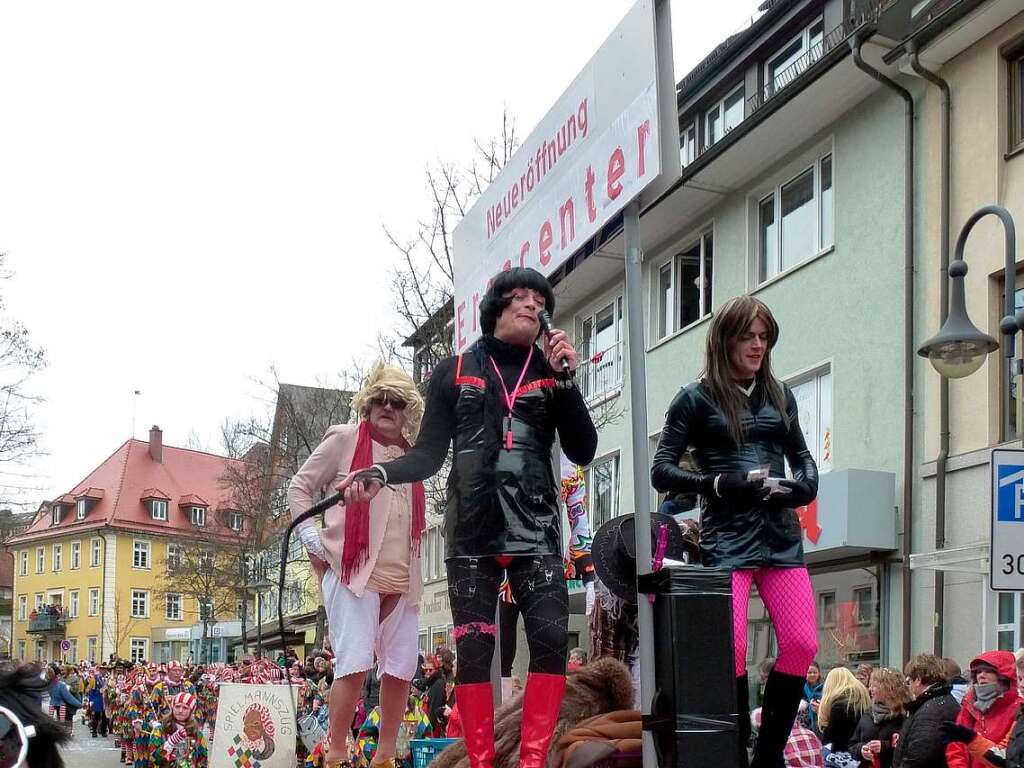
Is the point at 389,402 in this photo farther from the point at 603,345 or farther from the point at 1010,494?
the point at 603,345

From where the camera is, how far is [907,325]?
18.5 metres

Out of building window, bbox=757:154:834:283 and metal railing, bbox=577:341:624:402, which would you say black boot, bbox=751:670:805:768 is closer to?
building window, bbox=757:154:834:283

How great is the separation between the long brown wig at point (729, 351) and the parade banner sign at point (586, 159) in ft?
1.94

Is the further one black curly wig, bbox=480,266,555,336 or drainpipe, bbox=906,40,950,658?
drainpipe, bbox=906,40,950,658

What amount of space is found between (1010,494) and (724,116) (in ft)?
58.4

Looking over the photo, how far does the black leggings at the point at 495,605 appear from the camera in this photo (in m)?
4.35

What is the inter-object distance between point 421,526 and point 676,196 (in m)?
19.3

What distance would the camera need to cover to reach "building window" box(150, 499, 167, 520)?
3666 inches

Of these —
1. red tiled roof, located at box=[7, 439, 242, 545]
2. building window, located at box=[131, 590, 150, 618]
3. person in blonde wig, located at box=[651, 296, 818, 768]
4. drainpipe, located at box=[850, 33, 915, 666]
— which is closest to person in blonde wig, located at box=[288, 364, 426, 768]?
person in blonde wig, located at box=[651, 296, 818, 768]

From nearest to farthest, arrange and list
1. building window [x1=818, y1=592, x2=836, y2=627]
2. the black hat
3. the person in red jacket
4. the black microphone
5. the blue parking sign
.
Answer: the black microphone < the black hat < the person in red jacket < the blue parking sign < building window [x1=818, y1=592, x2=836, y2=627]

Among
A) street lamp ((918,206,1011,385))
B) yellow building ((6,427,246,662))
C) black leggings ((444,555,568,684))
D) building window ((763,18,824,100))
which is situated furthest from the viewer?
yellow building ((6,427,246,662))

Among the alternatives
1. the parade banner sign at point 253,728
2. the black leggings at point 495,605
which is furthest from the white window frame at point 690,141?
the black leggings at point 495,605

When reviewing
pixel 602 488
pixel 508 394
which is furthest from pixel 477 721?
pixel 602 488

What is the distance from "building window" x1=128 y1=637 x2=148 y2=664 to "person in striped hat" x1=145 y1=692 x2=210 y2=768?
254ft
